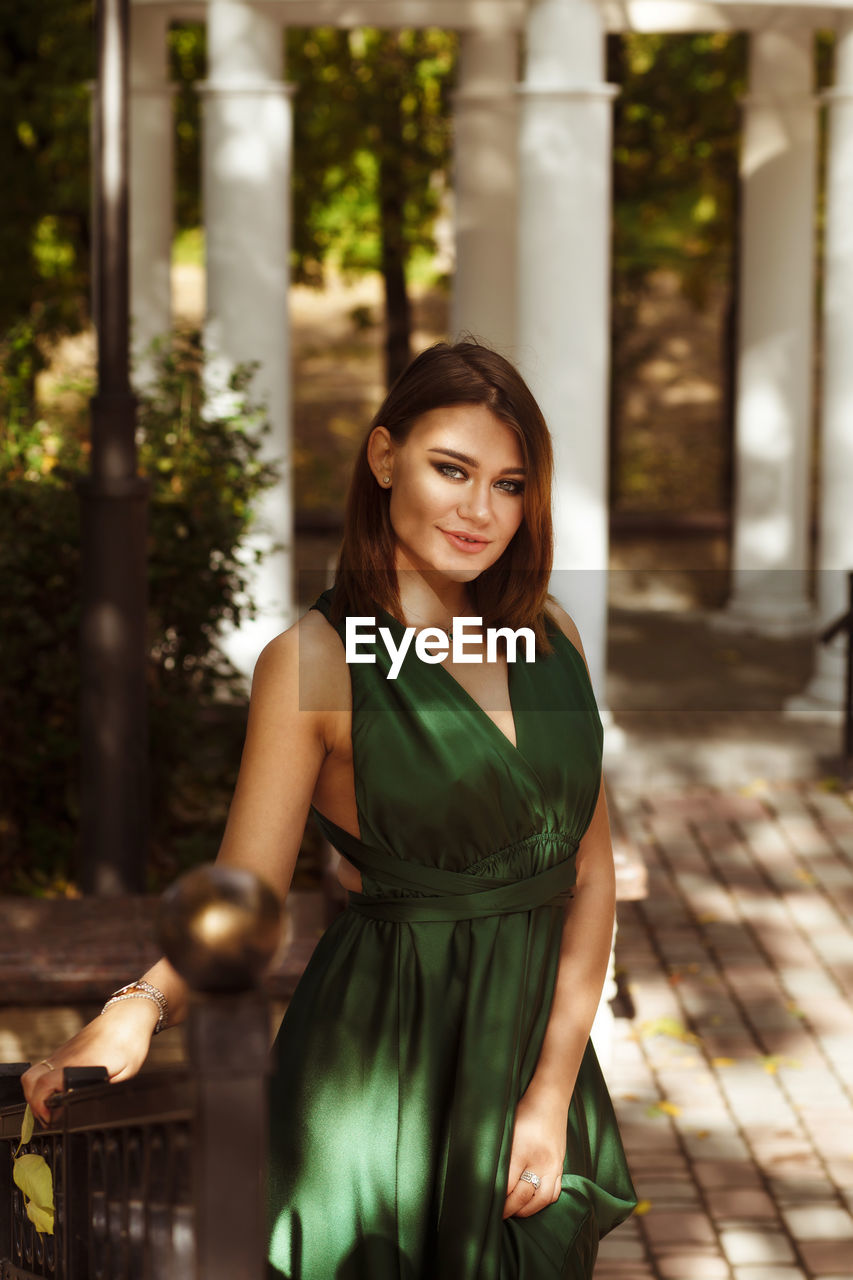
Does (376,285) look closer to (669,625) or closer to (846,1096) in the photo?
(669,625)

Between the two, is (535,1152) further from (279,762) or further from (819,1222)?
(819,1222)

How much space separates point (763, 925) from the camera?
725 centimetres

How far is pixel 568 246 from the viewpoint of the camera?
8.97m

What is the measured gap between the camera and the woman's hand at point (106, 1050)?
2178 mm

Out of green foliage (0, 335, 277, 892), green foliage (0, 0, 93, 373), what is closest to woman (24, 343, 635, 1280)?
green foliage (0, 335, 277, 892)

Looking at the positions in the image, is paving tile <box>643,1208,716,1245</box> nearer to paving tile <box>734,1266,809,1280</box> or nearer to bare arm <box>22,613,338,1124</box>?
paving tile <box>734,1266,809,1280</box>

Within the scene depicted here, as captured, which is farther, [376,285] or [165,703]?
[376,285]

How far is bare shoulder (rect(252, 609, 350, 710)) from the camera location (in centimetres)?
233

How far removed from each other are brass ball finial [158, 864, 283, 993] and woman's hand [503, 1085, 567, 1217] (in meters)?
0.98

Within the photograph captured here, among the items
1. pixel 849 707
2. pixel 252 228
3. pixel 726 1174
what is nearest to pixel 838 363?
pixel 849 707

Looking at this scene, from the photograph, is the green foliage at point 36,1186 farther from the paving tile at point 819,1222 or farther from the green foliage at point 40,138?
the green foliage at point 40,138

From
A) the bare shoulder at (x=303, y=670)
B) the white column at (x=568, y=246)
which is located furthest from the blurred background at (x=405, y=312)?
the bare shoulder at (x=303, y=670)

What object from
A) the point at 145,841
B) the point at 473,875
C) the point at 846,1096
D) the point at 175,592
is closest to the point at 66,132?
the point at 175,592

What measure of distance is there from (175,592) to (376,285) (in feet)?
104
